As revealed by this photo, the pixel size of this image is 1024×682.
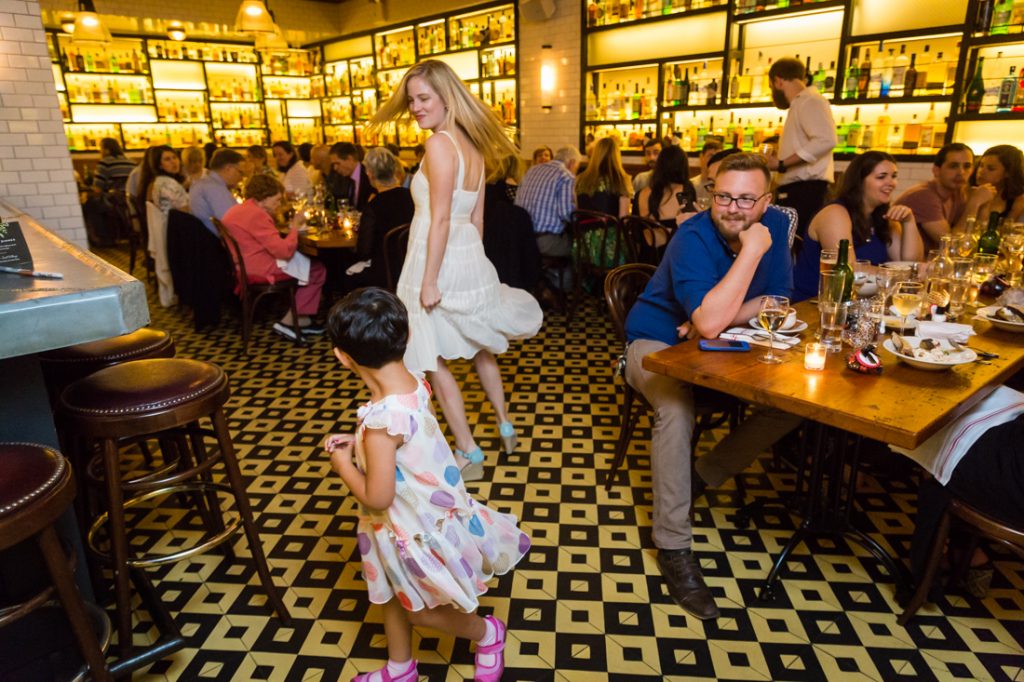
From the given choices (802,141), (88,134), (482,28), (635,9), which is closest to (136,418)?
(802,141)

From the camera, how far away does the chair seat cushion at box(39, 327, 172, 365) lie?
2.21m

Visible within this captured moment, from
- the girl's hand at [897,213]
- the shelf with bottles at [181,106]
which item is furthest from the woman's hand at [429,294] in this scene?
the shelf with bottles at [181,106]

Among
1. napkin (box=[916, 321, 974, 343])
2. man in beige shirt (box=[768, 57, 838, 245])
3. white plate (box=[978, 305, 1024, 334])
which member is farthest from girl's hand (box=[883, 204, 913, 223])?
man in beige shirt (box=[768, 57, 838, 245])

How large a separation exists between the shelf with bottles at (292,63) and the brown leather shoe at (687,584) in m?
10.9

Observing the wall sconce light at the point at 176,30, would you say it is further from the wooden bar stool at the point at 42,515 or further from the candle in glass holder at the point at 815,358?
the candle in glass holder at the point at 815,358

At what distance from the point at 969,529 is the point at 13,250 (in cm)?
278

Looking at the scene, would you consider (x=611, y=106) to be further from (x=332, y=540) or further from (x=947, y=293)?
(x=332, y=540)

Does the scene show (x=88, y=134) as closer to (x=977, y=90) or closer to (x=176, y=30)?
(x=176, y=30)

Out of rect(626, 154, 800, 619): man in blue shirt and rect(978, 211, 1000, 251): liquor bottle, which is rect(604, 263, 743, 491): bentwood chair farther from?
rect(978, 211, 1000, 251): liquor bottle

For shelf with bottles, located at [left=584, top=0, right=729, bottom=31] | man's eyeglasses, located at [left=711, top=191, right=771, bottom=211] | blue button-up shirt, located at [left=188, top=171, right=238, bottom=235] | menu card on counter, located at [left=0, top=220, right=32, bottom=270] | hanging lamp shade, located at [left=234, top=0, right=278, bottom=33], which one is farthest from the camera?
hanging lamp shade, located at [left=234, top=0, right=278, bottom=33]

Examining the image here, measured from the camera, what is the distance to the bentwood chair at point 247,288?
15.2 ft

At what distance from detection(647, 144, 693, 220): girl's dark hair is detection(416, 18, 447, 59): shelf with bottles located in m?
5.20

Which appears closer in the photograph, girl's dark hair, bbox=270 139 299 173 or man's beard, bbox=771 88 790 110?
man's beard, bbox=771 88 790 110

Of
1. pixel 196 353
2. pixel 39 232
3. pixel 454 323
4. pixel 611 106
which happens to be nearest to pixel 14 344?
pixel 39 232
